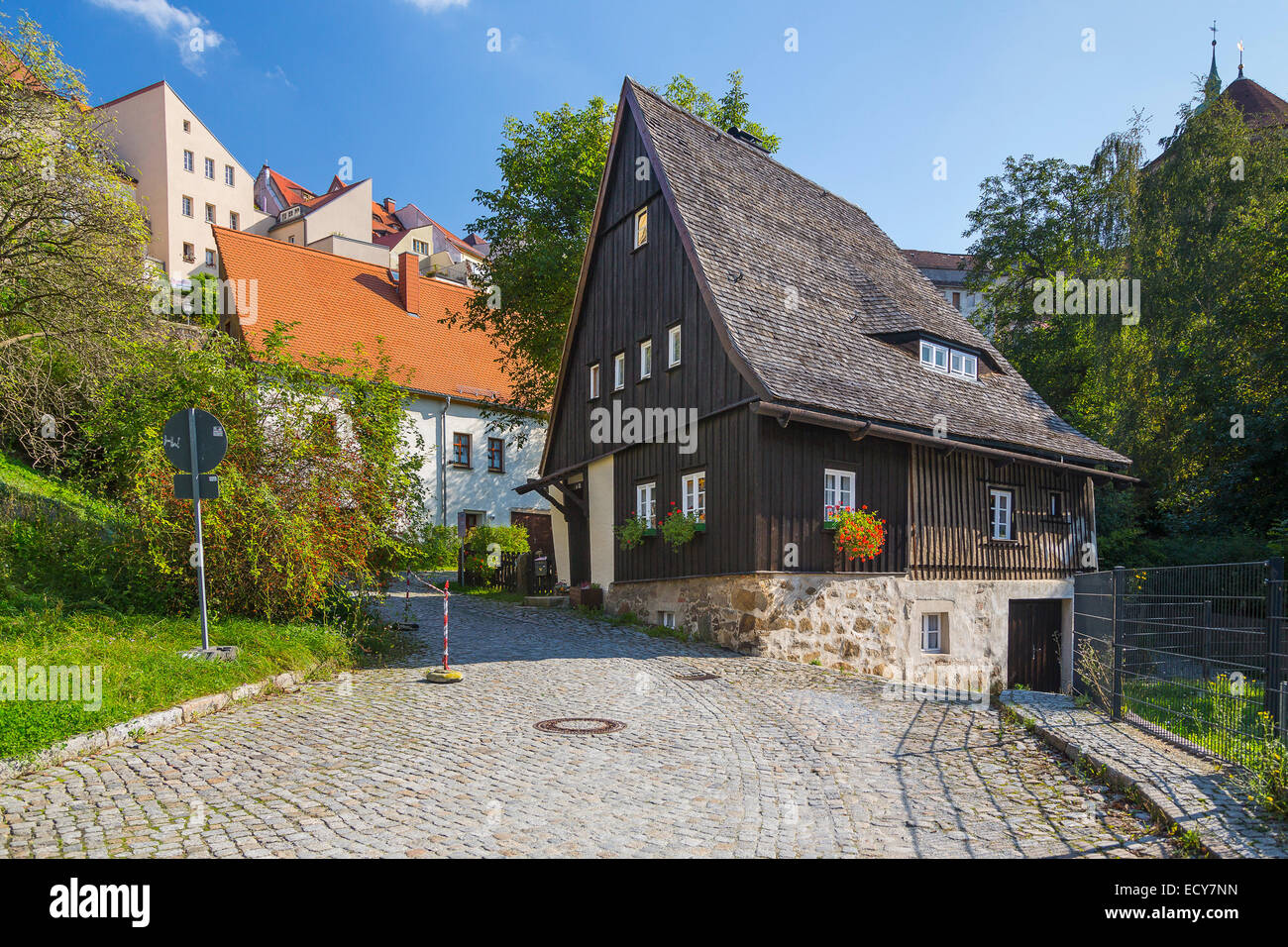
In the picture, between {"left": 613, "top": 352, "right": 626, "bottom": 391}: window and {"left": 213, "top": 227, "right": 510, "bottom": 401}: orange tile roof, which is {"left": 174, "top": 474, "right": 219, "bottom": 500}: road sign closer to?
{"left": 613, "top": 352, "right": 626, "bottom": 391}: window

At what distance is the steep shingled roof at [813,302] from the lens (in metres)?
15.6

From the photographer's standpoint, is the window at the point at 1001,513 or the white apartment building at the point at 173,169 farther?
the white apartment building at the point at 173,169

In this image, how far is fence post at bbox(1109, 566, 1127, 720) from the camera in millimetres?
9023

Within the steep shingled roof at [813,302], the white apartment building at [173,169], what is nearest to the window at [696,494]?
the steep shingled roof at [813,302]

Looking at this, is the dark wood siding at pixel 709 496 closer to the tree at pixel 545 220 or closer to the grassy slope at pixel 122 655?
the grassy slope at pixel 122 655

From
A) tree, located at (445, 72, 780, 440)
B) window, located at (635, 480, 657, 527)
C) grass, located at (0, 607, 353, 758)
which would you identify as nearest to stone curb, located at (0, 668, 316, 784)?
grass, located at (0, 607, 353, 758)

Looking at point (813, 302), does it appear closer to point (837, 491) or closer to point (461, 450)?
point (837, 491)

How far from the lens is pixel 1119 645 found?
29.9 feet

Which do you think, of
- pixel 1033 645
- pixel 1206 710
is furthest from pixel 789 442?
pixel 1033 645

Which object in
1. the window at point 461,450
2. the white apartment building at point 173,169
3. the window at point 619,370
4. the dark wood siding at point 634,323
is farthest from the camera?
the white apartment building at point 173,169

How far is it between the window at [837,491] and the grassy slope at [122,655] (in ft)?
25.8

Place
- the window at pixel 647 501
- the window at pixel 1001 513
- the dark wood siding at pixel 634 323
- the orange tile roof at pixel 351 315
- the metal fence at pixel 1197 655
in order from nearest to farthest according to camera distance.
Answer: the metal fence at pixel 1197 655 → the dark wood siding at pixel 634 323 → the window at pixel 647 501 → the window at pixel 1001 513 → the orange tile roof at pixel 351 315

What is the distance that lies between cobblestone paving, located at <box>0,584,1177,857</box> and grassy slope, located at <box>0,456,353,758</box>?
0.37m

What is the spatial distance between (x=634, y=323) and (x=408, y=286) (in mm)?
22093
